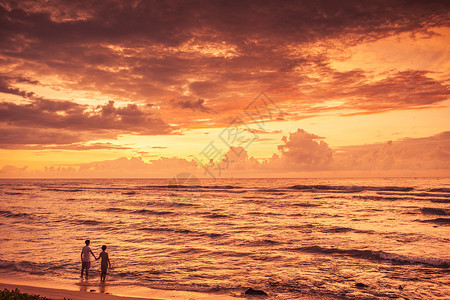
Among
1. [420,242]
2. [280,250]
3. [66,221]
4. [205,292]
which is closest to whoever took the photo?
[205,292]

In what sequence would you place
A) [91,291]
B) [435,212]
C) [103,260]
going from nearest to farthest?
[91,291] → [103,260] → [435,212]

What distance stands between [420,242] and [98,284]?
22.7 meters

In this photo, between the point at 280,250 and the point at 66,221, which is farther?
the point at 66,221

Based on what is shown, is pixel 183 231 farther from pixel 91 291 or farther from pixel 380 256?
pixel 380 256

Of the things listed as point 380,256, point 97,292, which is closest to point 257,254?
point 380,256

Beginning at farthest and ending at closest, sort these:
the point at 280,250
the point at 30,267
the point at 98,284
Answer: the point at 280,250 < the point at 30,267 < the point at 98,284

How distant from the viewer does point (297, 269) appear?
16.6 m

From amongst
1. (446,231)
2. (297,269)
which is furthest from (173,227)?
(446,231)

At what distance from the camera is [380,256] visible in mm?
19031

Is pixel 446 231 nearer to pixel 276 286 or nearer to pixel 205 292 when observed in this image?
pixel 276 286

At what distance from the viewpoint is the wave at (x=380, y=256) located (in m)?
17.5

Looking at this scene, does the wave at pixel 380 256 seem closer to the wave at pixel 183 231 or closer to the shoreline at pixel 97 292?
the shoreline at pixel 97 292

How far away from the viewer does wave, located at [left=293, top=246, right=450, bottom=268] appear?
17.5m

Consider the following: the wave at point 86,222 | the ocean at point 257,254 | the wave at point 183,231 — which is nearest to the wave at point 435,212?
the ocean at point 257,254
